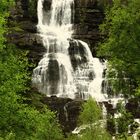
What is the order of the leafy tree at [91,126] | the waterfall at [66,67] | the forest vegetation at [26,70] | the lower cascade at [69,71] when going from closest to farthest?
the forest vegetation at [26,70], the leafy tree at [91,126], the lower cascade at [69,71], the waterfall at [66,67]

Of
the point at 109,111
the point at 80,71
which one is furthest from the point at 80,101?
the point at 80,71

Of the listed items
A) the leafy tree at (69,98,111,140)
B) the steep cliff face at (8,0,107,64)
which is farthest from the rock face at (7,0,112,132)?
the leafy tree at (69,98,111,140)

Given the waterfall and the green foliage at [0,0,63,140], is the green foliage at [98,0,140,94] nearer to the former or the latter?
the green foliage at [0,0,63,140]

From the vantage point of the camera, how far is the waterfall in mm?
60562

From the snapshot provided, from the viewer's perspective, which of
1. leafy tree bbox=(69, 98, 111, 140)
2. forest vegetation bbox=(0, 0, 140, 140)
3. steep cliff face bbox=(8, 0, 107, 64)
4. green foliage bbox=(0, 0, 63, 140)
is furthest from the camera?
steep cliff face bbox=(8, 0, 107, 64)

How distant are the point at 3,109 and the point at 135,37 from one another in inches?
293

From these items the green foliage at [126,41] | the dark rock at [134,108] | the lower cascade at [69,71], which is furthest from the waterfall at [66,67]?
the green foliage at [126,41]

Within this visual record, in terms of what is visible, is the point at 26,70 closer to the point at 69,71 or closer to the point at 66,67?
the point at 69,71

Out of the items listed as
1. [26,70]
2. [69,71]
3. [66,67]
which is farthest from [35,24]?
[26,70]

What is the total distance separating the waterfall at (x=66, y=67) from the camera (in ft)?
199

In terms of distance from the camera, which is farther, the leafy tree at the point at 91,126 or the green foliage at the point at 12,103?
the leafy tree at the point at 91,126

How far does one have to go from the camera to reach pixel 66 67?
209ft

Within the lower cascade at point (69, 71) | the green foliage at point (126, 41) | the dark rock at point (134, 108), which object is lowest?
the dark rock at point (134, 108)

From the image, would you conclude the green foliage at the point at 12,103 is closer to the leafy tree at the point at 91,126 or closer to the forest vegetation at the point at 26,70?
the forest vegetation at the point at 26,70
